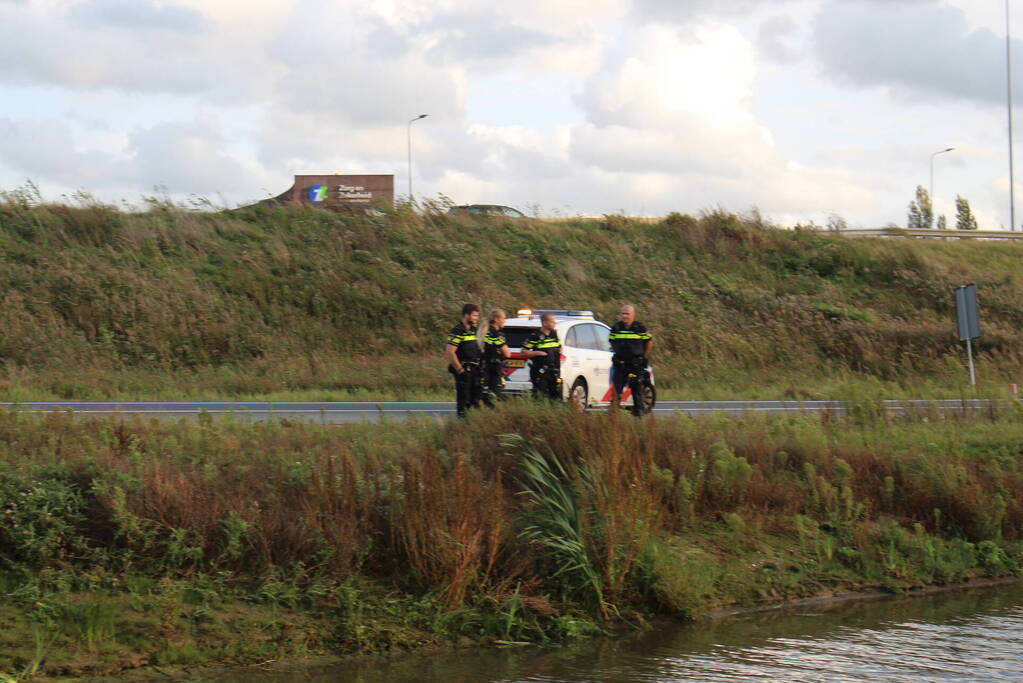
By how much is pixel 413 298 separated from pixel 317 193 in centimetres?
873

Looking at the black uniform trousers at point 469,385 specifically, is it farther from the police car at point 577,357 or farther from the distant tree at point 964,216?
the distant tree at point 964,216

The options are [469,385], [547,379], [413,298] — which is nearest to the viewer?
[469,385]

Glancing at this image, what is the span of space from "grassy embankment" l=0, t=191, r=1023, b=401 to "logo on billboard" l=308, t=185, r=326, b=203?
5.74 ft

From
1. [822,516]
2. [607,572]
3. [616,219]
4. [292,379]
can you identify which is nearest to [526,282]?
[616,219]

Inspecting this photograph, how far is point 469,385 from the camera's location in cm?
1312

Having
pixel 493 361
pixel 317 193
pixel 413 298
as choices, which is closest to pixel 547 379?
pixel 493 361

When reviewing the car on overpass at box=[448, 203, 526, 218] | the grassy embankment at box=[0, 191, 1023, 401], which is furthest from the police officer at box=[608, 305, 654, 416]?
the car on overpass at box=[448, 203, 526, 218]

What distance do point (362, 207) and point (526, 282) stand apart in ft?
21.5

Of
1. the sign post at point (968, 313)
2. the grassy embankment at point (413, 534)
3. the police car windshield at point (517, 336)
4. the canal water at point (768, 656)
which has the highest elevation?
the sign post at point (968, 313)

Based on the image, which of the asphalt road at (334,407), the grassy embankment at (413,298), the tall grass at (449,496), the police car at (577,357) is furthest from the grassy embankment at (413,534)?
the grassy embankment at (413,298)

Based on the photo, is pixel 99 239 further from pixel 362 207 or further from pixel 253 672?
pixel 253 672

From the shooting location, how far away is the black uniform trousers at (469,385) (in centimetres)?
1312

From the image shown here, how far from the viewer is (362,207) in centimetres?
3581

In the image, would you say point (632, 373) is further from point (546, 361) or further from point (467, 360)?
point (467, 360)
